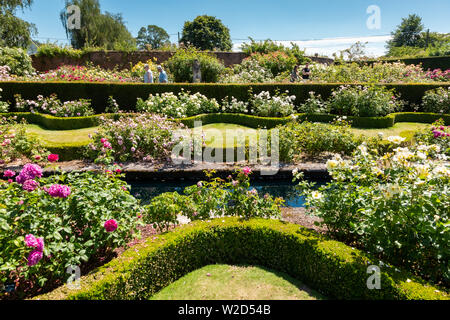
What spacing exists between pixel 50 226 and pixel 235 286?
1952 millimetres

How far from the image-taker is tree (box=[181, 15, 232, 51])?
168 ft

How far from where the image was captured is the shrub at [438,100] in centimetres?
1270

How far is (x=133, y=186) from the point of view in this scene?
699cm

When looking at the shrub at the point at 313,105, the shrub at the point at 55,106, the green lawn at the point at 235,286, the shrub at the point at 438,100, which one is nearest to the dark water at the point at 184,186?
the green lawn at the point at 235,286

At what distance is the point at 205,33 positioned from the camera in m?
51.3

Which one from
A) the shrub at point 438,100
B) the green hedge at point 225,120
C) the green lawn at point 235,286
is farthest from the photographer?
the shrub at point 438,100

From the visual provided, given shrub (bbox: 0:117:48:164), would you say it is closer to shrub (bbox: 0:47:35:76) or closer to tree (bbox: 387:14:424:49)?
shrub (bbox: 0:47:35:76)

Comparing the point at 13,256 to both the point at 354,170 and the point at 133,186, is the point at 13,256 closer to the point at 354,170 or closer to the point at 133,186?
the point at 354,170

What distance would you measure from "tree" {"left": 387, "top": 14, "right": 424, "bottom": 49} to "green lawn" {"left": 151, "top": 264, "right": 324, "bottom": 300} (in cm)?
5973

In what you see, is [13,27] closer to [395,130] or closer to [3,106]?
[3,106]

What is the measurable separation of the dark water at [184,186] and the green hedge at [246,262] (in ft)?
9.12

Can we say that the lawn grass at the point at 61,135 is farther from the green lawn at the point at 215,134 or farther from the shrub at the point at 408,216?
the shrub at the point at 408,216
